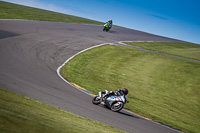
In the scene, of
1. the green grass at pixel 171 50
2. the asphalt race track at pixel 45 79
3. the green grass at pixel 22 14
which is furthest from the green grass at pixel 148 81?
the green grass at pixel 22 14

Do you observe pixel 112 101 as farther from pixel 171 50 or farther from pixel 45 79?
pixel 171 50

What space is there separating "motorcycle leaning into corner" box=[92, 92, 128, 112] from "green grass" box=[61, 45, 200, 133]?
187cm

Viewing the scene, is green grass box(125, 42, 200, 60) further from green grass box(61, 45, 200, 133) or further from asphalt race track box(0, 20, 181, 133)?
asphalt race track box(0, 20, 181, 133)

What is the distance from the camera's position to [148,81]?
1816 centimetres

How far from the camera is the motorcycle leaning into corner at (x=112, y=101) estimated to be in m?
11.1

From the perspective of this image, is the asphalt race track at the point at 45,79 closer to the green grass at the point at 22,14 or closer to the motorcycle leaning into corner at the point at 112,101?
the motorcycle leaning into corner at the point at 112,101

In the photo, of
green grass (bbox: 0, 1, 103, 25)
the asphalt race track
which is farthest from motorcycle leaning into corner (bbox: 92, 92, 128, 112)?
green grass (bbox: 0, 1, 103, 25)

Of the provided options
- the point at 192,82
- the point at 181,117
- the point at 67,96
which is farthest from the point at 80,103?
the point at 192,82

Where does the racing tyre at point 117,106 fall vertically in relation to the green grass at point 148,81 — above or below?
below

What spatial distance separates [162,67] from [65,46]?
10032 mm

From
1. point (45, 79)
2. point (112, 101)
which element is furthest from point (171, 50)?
point (112, 101)

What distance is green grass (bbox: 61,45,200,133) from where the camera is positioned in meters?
13.4

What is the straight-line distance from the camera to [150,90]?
651 inches

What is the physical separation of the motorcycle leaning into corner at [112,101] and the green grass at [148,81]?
1873mm
